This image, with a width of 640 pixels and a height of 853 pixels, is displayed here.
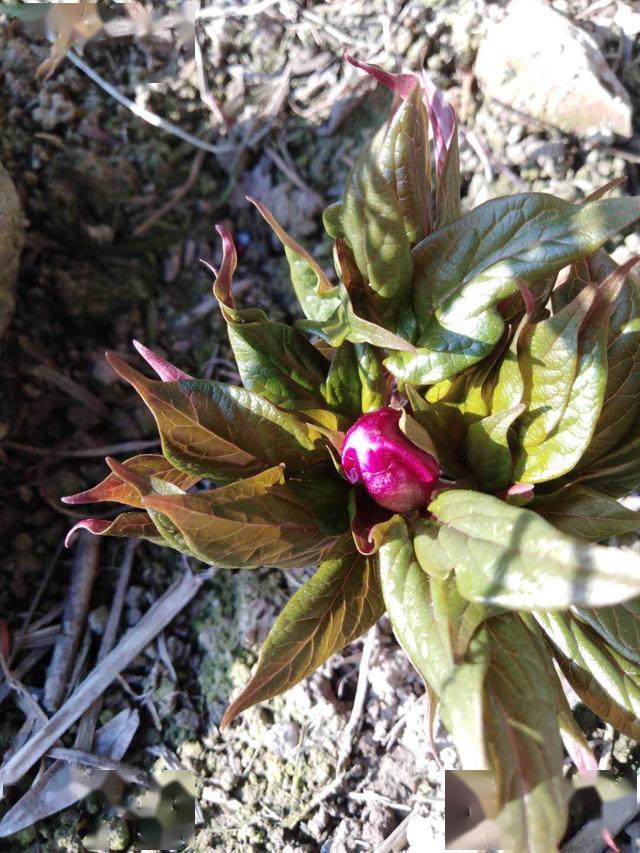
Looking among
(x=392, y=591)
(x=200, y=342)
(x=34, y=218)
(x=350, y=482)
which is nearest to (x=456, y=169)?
(x=350, y=482)

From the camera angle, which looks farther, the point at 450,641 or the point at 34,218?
the point at 34,218

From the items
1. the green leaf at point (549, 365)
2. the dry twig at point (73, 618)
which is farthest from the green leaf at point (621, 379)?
the dry twig at point (73, 618)

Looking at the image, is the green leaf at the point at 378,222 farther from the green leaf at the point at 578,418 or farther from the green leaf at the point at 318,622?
the green leaf at the point at 318,622

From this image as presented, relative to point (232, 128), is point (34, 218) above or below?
below

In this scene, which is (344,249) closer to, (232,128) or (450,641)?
(450,641)

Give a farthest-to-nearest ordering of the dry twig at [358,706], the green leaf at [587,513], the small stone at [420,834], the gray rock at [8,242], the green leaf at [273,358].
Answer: the gray rock at [8,242], the dry twig at [358,706], the small stone at [420,834], the green leaf at [273,358], the green leaf at [587,513]

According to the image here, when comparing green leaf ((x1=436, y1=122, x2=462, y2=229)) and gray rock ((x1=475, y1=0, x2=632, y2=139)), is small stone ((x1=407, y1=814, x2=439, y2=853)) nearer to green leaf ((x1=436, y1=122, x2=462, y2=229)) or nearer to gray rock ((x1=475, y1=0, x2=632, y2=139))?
green leaf ((x1=436, y1=122, x2=462, y2=229))
